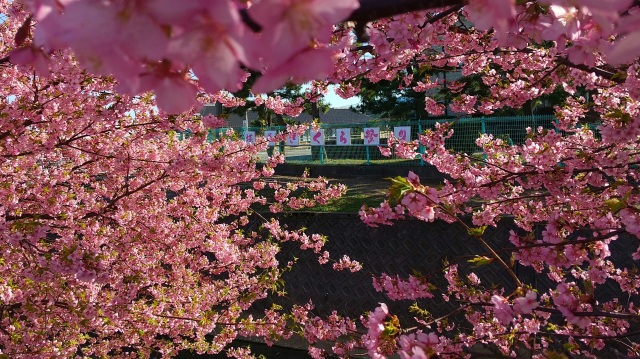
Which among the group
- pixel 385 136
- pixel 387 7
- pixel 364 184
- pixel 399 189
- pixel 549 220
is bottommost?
pixel 549 220

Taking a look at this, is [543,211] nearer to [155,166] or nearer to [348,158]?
[155,166]

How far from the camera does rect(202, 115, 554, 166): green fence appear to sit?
38.2 ft

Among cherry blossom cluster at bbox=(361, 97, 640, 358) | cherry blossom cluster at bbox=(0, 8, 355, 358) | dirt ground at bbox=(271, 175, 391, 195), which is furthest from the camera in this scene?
dirt ground at bbox=(271, 175, 391, 195)

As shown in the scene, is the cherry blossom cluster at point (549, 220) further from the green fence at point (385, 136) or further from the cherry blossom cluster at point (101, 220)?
the green fence at point (385, 136)

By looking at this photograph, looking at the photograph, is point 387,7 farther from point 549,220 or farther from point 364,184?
point 364,184

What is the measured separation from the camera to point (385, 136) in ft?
47.6

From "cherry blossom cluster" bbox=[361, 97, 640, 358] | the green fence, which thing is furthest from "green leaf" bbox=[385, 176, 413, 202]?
the green fence

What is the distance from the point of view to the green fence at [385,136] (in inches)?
458

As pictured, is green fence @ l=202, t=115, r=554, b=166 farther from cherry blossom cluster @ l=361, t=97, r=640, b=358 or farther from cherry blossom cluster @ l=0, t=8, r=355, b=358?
cherry blossom cluster @ l=361, t=97, r=640, b=358

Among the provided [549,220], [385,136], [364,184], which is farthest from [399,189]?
[385,136]

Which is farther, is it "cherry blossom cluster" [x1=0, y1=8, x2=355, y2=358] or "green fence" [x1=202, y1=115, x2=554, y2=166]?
"green fence" [x1=202, y1=115, x2=554, y2=166]

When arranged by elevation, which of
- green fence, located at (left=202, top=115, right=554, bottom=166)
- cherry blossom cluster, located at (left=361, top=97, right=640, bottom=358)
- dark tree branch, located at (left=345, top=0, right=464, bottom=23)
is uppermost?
green fence, located at (left=202, top=115, right=554, bottom=166)

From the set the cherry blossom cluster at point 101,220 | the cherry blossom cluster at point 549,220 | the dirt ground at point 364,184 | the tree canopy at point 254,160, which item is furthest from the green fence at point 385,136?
the cherry blossom cluster at point 549,220

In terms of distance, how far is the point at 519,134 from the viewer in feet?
38.1
